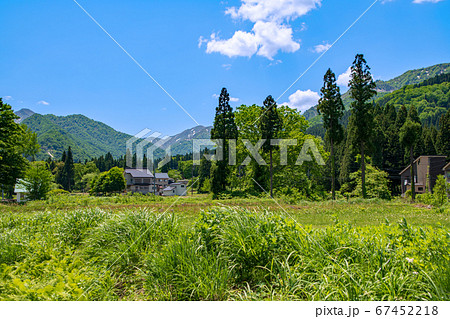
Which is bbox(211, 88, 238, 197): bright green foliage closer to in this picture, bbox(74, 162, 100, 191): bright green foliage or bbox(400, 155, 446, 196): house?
bbox(400, 155, 446, 196): house

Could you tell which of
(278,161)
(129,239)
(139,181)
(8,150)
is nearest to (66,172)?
(139,181)

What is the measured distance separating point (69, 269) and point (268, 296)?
118 inches

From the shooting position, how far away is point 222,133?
29812mm

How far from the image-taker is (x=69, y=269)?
3875 millimetres

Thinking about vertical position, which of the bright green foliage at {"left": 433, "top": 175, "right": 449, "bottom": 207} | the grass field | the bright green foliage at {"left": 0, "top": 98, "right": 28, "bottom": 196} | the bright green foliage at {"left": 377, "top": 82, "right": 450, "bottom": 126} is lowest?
the bright green foliage at {"left": 433, "top": 175, "right": 449, "bottom": 207}

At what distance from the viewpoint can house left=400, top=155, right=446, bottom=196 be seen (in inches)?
1705

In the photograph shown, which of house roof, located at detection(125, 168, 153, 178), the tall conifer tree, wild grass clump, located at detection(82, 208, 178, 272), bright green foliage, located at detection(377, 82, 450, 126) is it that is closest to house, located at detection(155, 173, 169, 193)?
house roof, located at detection(125, 168, 153, 178)

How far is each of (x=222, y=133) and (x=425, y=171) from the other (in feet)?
129

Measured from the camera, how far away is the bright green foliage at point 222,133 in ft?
98.1

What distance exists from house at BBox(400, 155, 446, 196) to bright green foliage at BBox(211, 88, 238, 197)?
3282 cm

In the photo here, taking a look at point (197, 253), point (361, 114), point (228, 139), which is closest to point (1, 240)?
point (197, 253)

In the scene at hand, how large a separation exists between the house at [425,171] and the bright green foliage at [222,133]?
3282 cm

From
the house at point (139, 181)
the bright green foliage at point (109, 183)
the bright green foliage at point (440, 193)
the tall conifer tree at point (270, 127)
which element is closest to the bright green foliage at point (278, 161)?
the tall conifer tree at point (270, 127)

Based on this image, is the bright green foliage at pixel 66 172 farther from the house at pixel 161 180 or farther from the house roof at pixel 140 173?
the house at pixel 161 180
